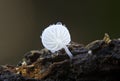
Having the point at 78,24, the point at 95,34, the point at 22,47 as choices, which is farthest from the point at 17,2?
the point at 95,34

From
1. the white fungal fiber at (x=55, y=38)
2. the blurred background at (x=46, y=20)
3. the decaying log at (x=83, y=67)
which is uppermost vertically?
the blurred background at (x=46, y=20)

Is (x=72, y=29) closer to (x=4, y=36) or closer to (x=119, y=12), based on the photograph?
(x=119, y=12)

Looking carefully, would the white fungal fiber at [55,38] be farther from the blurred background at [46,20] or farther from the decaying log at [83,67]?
the blurred background at [46,20]

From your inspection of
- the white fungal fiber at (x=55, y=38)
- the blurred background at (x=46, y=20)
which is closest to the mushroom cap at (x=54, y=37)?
the white fungal fiber at (x=55, y=38)

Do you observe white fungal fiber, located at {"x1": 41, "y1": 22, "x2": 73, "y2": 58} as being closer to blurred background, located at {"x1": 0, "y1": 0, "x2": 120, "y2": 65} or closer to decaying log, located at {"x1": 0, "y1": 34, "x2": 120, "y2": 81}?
decaying log, located at {"x1": 0, "y1": 34, "x2": 120, "y2": 81}

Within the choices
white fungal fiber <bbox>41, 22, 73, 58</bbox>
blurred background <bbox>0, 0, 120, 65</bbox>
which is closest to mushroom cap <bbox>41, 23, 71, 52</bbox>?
white fungal fiber <bbox>41, 22, 73, 58</bbox>

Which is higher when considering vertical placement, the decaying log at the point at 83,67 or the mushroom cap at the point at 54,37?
the mushroom cap at the point at 54,37

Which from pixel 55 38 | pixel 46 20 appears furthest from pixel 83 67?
pixel 46 20

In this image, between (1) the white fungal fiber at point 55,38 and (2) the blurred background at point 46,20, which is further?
(2) the blurred background at point 46,20

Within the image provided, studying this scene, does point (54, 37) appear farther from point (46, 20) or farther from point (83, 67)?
point (46, 20)
